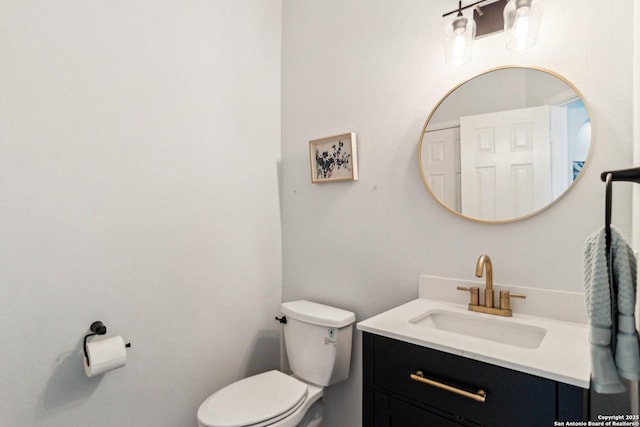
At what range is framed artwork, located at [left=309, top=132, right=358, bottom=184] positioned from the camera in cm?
169

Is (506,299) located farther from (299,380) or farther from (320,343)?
(299,380)

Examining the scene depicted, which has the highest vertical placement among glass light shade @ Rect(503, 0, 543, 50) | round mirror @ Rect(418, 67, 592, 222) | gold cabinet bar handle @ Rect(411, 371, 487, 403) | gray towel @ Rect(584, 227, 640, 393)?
glass light shade @ Rect(503, 0, 543, 50)

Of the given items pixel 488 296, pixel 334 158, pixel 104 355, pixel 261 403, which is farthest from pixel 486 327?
pixel 104 355

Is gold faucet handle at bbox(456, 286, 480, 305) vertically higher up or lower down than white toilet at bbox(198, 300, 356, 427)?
higher up

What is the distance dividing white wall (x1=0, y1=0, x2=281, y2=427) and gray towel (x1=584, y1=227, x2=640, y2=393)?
150cm

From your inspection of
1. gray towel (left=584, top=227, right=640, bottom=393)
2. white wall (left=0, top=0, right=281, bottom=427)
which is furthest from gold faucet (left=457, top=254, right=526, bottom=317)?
white wall (left=0, top=0, right=281, bottom=427)

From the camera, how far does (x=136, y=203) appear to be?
143 centimetres

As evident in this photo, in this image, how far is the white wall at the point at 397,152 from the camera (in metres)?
1.11

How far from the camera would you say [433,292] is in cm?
144

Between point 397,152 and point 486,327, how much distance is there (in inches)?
31.9

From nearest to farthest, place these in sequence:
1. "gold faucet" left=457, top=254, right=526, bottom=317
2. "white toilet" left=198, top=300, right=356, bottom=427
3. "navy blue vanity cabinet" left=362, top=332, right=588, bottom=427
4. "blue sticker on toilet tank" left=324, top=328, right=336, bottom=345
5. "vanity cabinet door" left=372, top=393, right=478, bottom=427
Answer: "navy blue vanity cabinet" left=362, top=332, right=588, bottom=427
"vanity cabinet door" left=372, top=393, right=478, bottom=427
"gold faucet" left=457, top=254, right=526, bottom=317
"white toilet" left=198, top=300, right=356, bottom=427
"blue sticker on toilet tank" left=324, top=328, right=336, bottom=345

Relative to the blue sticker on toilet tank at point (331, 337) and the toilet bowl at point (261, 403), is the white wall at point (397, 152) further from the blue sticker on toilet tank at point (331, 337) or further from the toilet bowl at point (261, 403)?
the toilet bowl at point (261, 403)

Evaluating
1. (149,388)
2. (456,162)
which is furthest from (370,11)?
(149,388)

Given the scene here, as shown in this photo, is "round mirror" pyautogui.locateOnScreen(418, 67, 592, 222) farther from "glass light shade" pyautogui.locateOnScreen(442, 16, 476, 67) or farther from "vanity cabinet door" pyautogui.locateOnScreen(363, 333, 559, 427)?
"vanity cabinet door" pyautogui.locateOnScreen(363, 333, 559, 427)
